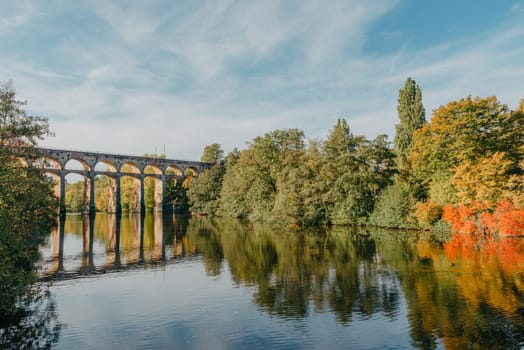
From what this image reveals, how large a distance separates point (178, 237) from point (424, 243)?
20.0 metres

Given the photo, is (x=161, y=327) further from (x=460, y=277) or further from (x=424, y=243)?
(x=424, y=243)

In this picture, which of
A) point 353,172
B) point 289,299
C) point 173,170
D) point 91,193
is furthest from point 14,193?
point 173,170

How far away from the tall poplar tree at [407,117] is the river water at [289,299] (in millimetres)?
19901

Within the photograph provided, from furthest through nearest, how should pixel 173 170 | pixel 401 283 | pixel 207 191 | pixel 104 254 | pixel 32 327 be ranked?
pixel 173 170 < pixel 207 191 < pixel 104 254 < pixel 401 283 < pixel 32 327

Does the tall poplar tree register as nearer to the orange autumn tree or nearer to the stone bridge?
the orange autumn tree

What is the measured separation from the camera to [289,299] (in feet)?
42.6

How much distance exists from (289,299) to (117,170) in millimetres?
Result: 63998

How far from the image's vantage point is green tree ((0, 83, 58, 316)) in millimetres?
10797

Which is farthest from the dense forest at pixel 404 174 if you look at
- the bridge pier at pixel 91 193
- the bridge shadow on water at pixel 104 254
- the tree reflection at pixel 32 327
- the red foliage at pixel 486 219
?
the tree reflection at pixel 32 327

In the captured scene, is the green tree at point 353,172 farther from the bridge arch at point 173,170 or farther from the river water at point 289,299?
the bridge arch at point 173,170

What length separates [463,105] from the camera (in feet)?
91.3

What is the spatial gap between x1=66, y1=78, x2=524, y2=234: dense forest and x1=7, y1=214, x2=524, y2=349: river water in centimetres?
435

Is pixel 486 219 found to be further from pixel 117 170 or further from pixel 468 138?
pixel 117 170

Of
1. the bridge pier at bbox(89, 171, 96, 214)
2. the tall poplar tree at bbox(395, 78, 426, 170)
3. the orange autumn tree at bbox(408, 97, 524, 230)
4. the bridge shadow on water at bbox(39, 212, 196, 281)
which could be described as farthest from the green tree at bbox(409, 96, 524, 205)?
the bridge pier at bbox(89, 171, 96, 214)
